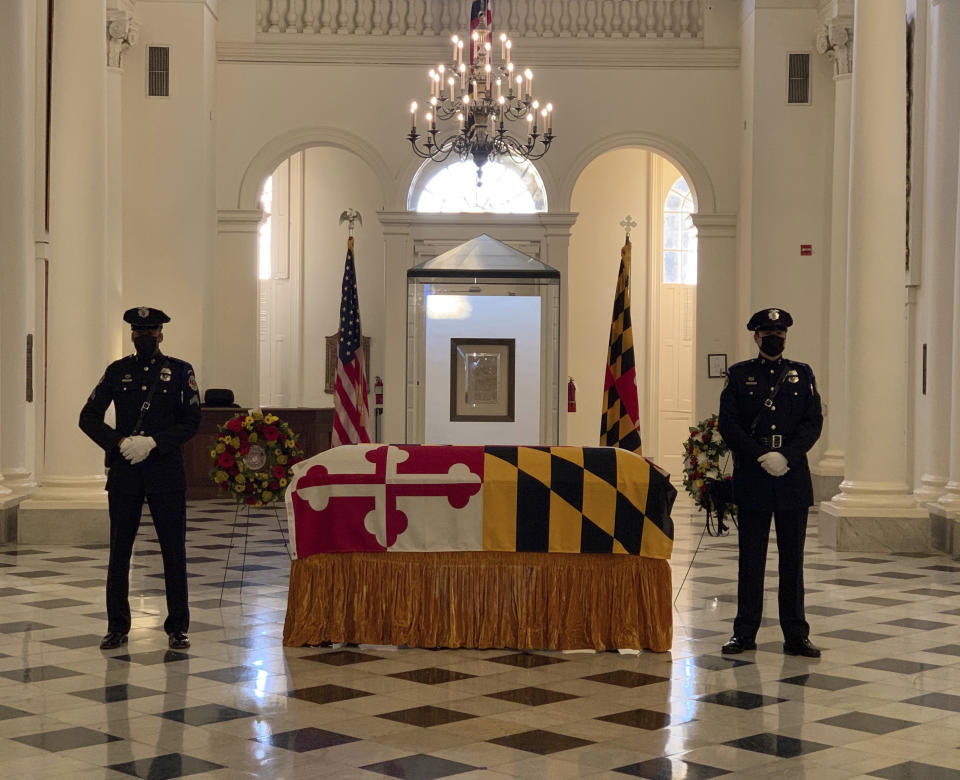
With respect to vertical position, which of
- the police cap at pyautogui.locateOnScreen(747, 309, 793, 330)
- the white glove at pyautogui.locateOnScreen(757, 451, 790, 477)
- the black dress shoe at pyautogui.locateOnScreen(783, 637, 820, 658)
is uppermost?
the police cap at pyautogui.locateOnScreen(747, 309, 793, 330)

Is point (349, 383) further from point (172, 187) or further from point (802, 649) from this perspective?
point (802, 649)

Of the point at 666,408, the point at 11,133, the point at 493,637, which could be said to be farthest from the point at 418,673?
the point at 666,408

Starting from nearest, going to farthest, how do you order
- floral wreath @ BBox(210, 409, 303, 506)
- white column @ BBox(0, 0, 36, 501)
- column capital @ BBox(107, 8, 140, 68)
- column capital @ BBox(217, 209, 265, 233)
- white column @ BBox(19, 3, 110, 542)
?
floral wreath @ BBox(210, 409, 303, 506)
white column @ BBox(19, 3, 110, 542)
white column @ BBox(0, 0, 36, 501)
column capital @ BBox(107, 8, 140, 68)
column capital @ BBox(217, 209, 265, 233)

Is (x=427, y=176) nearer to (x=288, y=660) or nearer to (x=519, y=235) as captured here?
(x=519, y=235)

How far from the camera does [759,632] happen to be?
7840mm

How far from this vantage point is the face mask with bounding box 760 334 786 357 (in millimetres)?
7117

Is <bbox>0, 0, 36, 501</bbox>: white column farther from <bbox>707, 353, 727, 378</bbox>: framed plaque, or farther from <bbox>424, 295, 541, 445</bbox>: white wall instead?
<bbox>707, 353, 727, 378</bbox>: framed plaque

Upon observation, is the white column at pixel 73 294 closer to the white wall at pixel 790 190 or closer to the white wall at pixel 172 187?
the white wall at pixel 172 187

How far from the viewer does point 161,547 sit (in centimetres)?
712

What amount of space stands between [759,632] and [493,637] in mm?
1665

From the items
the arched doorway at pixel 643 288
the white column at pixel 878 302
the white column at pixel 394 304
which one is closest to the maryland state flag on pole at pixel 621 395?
the white column at pixel 878 302

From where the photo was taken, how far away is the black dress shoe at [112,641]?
280 inches

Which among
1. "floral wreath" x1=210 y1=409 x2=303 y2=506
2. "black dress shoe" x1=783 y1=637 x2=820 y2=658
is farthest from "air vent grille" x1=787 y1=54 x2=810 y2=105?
"black dress shoe" x1=783 y1=637 x2=820 y2=658

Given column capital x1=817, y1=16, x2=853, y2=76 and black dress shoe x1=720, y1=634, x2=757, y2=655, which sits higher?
column capital x1=817, y1=16, x2=853, y2=76
